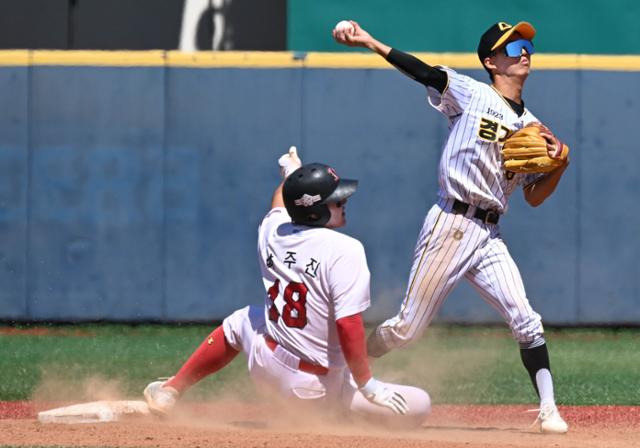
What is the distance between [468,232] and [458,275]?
20cm

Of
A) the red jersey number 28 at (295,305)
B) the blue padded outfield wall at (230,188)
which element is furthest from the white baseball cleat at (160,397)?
the blue padded outfield wall at (230,188)

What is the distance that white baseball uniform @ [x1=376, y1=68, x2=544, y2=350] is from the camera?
18.4ft

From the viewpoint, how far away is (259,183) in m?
9.60

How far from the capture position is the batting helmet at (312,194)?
203 inches

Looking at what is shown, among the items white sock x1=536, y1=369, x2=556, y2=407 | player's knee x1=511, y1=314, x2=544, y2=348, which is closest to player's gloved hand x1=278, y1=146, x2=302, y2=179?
player's knee x1=511, y1=314, x2=544, y2=348

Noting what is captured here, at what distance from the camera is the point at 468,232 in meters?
5.62

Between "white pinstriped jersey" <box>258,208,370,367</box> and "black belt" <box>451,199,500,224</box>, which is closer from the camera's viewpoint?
"white pinstriped jersey" <box>258,208,370,367</box>

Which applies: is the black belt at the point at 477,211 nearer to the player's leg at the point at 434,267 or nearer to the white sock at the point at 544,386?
the player's leg at the point at 434,267

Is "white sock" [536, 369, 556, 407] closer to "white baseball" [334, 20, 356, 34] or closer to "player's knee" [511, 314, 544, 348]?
"player's knee" [511, 314, 544, 348]

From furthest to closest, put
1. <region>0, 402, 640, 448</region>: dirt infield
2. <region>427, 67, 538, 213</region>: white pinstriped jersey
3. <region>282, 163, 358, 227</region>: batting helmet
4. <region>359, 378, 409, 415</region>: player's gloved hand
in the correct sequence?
<region>427, 67, 538, 213</region>: white pinstriped jersey
<region>282, 163, 358, 227</region>: batting helmet
<region>359, 378, 409, 415</region>: player's gloved hand
<region>0, 402, 640, 448</region>: dirt infield

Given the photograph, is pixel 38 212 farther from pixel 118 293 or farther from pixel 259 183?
pixel 259 183

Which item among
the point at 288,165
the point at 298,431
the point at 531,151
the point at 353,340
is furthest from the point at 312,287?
the point at 531,151

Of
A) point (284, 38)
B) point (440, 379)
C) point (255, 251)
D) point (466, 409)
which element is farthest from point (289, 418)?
point (284, 38)

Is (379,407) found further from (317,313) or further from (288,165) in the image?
(288,165)
